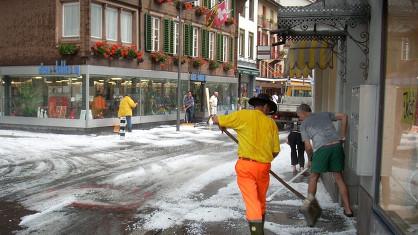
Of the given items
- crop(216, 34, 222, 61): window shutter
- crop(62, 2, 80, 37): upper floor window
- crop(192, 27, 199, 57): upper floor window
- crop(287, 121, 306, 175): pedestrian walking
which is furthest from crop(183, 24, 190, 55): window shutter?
crop(287, 121, 306, 175): pedestrian walking

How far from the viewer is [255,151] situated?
230 inches

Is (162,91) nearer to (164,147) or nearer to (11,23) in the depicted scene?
(11,23)

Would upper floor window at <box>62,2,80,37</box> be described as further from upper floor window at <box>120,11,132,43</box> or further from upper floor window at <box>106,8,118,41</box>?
upper floor window at <box>120,11,132,43</box>

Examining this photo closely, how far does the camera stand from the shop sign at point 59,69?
68.8 ft

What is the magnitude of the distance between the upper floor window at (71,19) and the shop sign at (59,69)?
1269mm

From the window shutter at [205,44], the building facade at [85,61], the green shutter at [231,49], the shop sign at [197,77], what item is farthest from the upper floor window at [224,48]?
the building facade at [85,61]

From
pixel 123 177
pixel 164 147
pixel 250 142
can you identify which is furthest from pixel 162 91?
pixel 250 142

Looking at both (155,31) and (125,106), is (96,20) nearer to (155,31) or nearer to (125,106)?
(125,106)

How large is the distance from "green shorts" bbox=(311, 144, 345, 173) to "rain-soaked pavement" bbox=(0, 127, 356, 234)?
0.69 meters

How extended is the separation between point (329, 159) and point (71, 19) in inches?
655

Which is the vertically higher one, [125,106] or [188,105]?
[125,106]

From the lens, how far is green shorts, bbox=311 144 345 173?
743 centimetres

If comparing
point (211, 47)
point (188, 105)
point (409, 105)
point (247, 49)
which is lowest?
point (188, 105)

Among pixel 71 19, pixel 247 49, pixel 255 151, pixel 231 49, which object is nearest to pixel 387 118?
pixel 255 151
